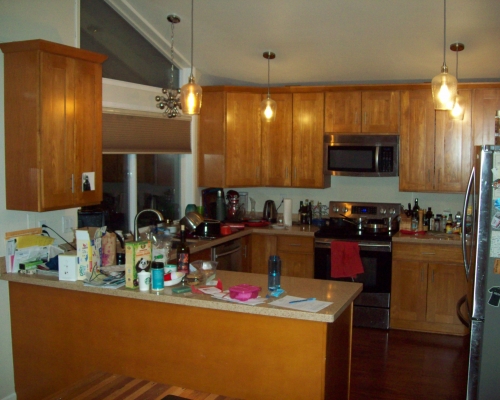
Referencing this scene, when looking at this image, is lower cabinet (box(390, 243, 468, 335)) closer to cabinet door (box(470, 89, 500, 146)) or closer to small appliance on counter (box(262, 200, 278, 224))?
cabinet door (box(470, 89, 500, 146))

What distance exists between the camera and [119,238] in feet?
12.8

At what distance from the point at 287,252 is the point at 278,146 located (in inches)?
44.2

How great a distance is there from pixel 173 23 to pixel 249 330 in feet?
9.61

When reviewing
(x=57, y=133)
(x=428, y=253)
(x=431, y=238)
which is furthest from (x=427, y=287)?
(x=57, y=133)

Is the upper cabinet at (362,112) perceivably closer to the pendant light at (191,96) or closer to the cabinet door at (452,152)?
the cabinet door at (452,152)

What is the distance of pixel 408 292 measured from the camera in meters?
5.08

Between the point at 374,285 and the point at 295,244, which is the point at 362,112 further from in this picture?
the point at 374,285

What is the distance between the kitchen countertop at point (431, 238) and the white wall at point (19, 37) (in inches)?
119

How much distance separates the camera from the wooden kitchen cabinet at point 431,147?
516cm

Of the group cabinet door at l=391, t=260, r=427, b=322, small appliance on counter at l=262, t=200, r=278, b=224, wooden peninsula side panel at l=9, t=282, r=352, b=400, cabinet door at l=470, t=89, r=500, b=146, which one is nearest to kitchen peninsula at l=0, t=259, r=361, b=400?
wooden peninsula side panel at l=9, t=282, r=352, b=400

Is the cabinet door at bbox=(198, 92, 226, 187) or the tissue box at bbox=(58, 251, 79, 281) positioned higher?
the cabinet door at bbox=(198, 92, 226, 187)

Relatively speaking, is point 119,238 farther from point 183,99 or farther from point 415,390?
point 415,390

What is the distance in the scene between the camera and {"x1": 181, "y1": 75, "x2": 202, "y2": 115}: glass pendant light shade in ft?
10.8

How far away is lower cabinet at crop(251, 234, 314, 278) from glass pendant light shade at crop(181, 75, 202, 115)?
8.17 feet
